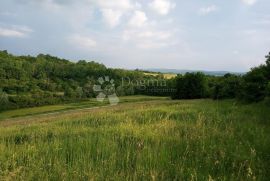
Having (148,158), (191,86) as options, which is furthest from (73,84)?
(148,158)

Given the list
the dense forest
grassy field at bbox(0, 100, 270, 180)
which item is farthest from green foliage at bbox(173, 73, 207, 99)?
grassy field at bbox(0, 100, 270, 180)

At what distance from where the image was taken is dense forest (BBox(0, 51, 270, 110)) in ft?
242

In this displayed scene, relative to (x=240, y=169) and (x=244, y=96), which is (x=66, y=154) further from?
(x=244, y=96)

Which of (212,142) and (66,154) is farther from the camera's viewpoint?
(212,142)

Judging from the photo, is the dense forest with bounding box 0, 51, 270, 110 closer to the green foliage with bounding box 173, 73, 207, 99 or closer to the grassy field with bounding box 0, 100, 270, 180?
the green foliage with bounding box 173, 73, 207, 99

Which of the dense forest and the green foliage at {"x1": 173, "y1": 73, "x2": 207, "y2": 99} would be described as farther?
the dense forest

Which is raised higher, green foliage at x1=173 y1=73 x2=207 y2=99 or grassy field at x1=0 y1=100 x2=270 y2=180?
grassy field at x1=0 y1=100 x2=270 y2=180

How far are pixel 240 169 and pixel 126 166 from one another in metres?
1.70

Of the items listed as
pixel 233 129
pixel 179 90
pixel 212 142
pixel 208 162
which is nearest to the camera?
pixel 208 162

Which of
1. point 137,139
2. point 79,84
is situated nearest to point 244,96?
point 137,139

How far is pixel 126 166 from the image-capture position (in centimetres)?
535

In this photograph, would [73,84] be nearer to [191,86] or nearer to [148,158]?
[191,86]

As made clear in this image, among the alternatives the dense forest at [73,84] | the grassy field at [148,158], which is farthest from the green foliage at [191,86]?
the grassy field at [148,158]

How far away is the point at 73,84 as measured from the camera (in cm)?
11150
